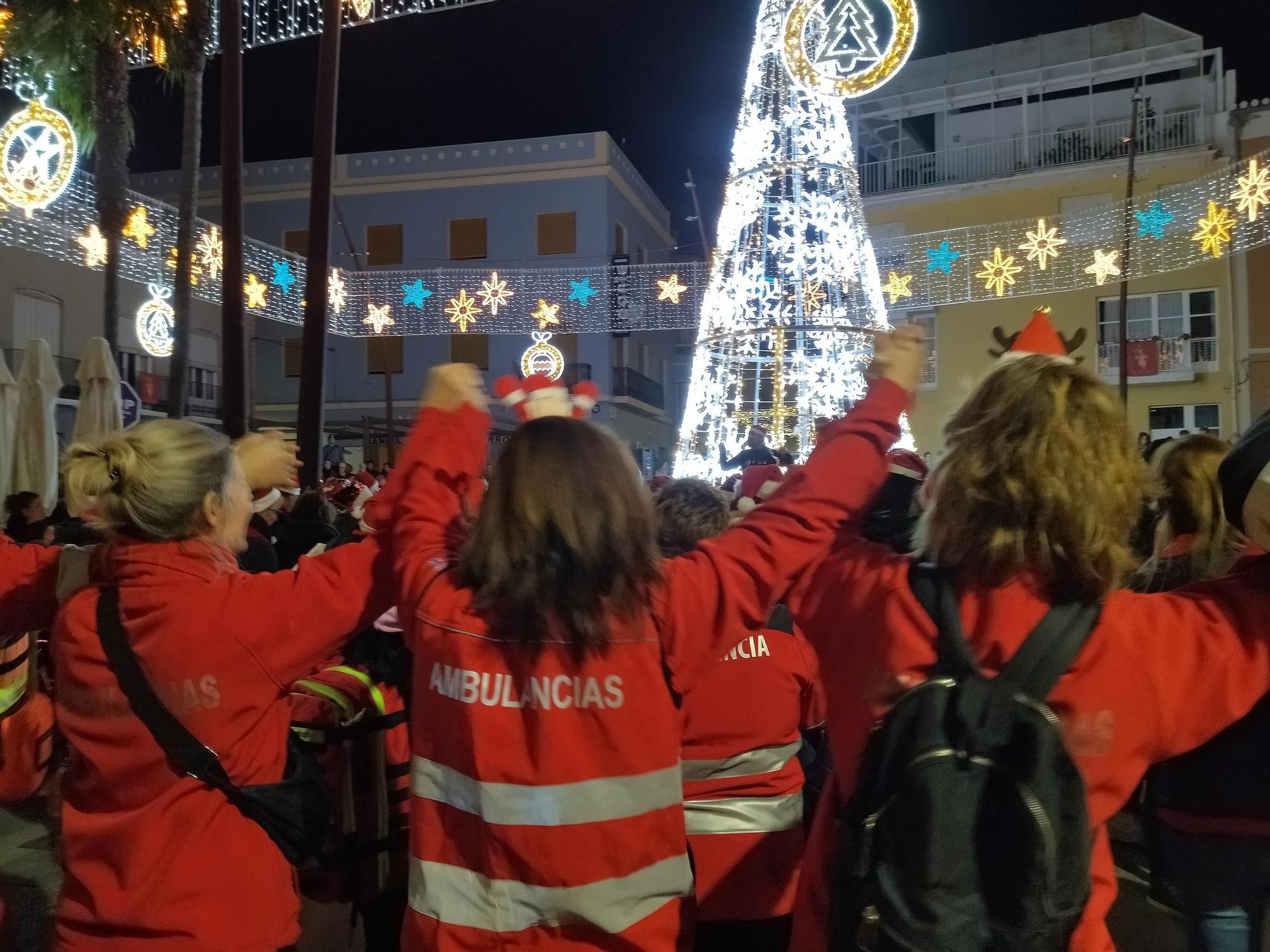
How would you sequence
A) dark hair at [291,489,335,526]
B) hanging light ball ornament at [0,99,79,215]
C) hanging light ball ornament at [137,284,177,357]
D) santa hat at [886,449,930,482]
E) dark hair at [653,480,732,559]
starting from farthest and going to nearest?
hanging light ball ornament at [137,284,177,357] < hanging light ball ornament at [0,99,79,215] < dark hair at [291,489,335,526] < dark hair at [653,480,732,559] < santa hat at [886,449,930,482]

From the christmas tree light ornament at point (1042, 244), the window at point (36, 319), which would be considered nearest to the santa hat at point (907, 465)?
the christmas tree light ornament at point (1042, 244)

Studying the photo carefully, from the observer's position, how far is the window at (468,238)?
25547 millimetres

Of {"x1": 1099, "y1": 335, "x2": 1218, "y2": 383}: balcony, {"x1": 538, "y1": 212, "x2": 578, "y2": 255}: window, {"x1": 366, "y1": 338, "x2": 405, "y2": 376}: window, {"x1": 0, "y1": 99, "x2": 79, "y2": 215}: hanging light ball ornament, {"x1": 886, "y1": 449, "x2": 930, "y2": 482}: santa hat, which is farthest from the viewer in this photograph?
{"x1": 366, "y1": 338, "x2": 405, "y2": 376}: window


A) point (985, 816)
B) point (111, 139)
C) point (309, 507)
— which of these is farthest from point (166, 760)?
point (111, 139)

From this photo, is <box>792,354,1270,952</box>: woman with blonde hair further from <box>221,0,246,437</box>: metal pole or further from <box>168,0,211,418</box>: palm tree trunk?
<box>168,0,211,418</box>: palm tree trunk

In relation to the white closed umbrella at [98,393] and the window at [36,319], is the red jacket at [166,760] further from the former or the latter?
the window at [36,319]

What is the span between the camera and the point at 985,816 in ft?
4.59

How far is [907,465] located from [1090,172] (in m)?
21.1

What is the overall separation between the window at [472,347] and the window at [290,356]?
4.92 meters

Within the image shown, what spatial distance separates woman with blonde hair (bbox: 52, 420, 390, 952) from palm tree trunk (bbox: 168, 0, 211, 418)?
9.10 m

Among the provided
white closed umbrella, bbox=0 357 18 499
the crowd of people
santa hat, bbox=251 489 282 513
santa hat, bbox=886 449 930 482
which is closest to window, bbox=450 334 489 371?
white closed umbrella, bbox=0 357 18 499

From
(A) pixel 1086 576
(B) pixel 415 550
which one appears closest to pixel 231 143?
(B) pixel 415 550

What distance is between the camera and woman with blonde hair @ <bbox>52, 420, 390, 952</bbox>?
1.78 m

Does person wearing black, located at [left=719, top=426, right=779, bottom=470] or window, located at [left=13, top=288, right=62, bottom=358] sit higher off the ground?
window, located at [left=13, top=288, right=62, bottom=358]
